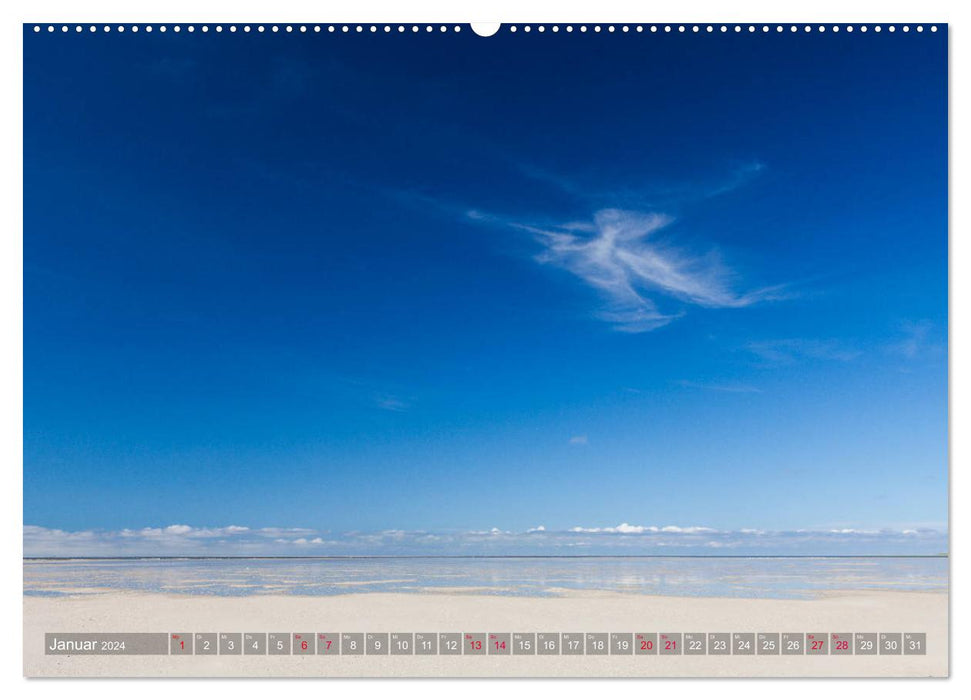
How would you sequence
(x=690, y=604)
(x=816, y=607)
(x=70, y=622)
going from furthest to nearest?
(x=690, y=604) < (x=816, y=607) < (x=70, y=622)

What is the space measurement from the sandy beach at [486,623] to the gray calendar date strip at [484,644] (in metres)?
0.06

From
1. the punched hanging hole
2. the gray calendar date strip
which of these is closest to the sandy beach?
the gray calendar date strip

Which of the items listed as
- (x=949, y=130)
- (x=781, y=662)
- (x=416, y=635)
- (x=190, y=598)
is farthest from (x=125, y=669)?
(x=949, y=130)

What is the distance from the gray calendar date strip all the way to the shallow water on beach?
1.52 m

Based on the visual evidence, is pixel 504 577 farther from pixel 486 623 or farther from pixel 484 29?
pixel 484 29

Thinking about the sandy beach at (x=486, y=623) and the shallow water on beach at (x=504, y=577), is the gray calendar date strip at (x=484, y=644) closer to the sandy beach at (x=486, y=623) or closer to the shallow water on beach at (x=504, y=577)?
the sandy beach at (x=486, y=623)

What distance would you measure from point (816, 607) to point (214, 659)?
6.62 m

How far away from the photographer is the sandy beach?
284 inches

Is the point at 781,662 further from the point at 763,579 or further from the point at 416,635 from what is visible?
the point at 763,579

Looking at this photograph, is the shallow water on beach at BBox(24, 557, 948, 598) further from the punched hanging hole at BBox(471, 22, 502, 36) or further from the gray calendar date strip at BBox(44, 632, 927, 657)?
the punched hanging hole at BBox(471, 22, 502, 36)

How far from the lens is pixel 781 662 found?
726cm

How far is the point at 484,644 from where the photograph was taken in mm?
7383

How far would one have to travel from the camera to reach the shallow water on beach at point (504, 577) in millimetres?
11328

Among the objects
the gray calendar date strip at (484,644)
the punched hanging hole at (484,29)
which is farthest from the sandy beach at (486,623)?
the punched hanging hole at (484,29)
